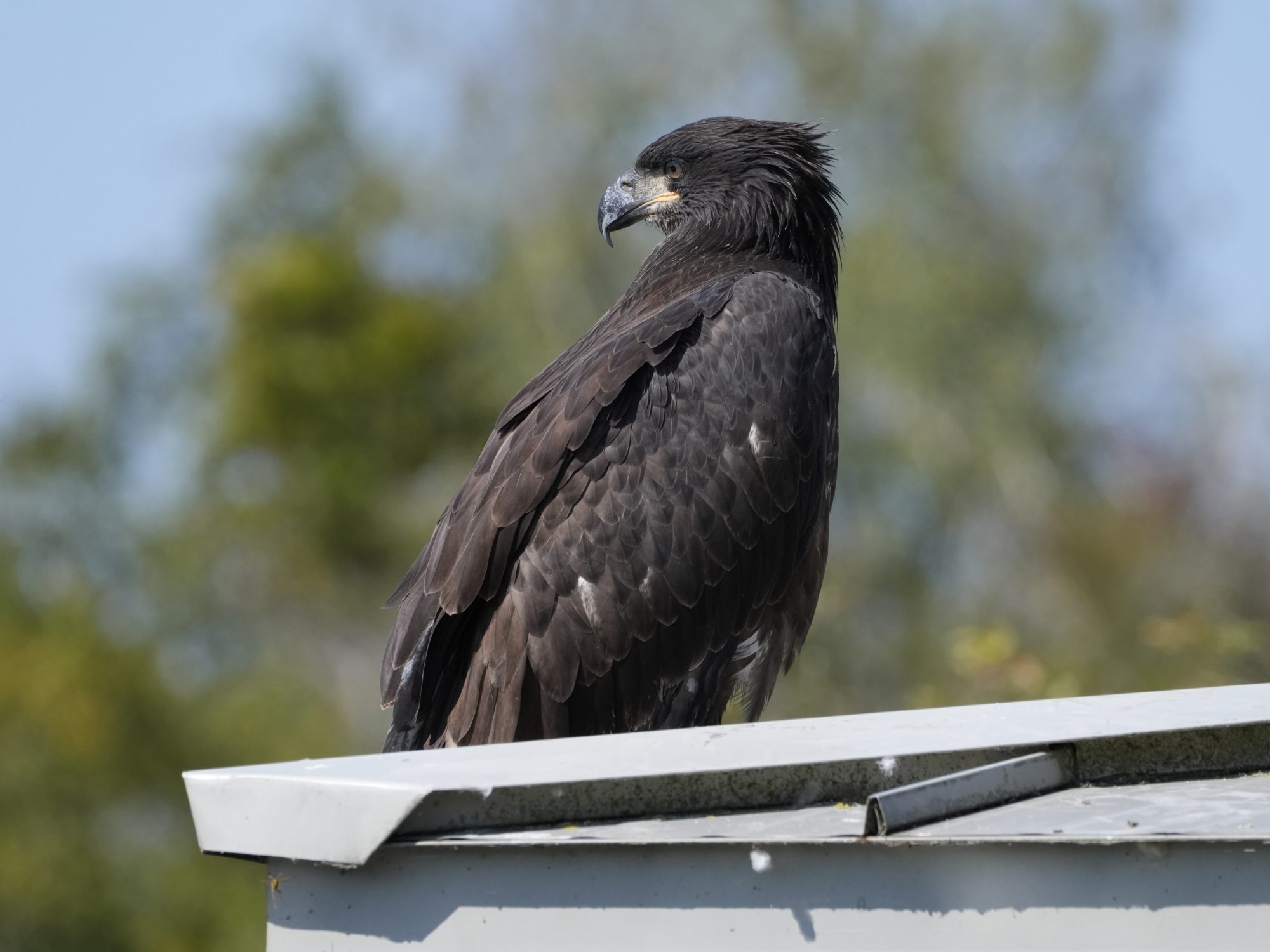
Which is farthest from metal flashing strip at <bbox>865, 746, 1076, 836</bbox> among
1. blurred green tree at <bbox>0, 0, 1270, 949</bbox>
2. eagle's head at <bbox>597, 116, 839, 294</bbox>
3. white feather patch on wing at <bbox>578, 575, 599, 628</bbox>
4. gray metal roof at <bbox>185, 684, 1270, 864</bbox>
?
blurred green tree at <bbox>0, 0, 1270, 949</bbox>

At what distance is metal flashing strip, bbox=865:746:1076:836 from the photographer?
2135mm

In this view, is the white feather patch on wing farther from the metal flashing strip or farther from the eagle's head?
the metal flashing strip

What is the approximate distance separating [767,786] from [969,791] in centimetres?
29

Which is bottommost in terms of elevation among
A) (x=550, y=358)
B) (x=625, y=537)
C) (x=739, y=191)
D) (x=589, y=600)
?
(x=589, y=600)

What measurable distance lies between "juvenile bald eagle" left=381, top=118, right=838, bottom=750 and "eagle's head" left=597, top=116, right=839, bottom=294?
0.56 metres

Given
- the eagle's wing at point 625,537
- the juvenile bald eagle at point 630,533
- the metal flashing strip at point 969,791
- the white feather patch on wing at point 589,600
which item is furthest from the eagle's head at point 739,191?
the metal flashing strip at point 969,791

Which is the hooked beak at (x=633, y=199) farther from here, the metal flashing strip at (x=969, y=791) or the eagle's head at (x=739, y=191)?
the metal flashing strip at (x=969, y=791)

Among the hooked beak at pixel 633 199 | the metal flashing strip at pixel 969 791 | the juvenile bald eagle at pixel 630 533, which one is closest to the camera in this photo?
the metal flashing strip at pixel 969 791

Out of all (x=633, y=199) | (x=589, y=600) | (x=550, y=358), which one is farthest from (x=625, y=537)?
(x=550, y=358)

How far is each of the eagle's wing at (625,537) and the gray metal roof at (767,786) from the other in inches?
79.0

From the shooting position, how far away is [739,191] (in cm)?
567

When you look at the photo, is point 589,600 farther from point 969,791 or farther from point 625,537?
point 969,791

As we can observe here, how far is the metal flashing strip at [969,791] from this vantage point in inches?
84.0

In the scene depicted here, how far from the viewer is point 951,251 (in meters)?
27.8
